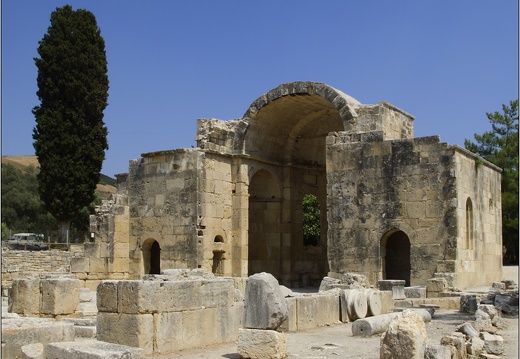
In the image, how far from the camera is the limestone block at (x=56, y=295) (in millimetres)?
12016

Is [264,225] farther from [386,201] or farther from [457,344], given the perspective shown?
[457,344]

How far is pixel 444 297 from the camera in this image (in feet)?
56.3

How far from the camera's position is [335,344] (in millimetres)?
10195

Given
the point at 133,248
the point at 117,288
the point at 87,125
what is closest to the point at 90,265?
the point at 133,248

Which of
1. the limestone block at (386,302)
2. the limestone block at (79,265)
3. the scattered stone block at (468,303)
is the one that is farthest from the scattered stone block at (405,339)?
the limestone block at (79,265)

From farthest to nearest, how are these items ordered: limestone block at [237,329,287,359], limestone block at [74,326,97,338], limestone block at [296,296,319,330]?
limestone block at [296,296,319,330]
limestone block at [74,326,97,338]
limestone block at [237,329,287,359]

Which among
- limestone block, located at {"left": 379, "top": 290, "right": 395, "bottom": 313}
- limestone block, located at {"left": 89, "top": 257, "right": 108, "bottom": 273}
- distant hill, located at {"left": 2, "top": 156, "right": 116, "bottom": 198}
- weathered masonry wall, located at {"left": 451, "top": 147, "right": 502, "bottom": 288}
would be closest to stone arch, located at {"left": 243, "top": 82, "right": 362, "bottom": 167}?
weathered masonry wall, located at {"left": 451, "top": 147, "right": 502, "bottom": 288}

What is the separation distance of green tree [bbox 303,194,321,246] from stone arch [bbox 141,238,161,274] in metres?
18.7

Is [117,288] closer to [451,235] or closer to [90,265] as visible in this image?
[451,235]

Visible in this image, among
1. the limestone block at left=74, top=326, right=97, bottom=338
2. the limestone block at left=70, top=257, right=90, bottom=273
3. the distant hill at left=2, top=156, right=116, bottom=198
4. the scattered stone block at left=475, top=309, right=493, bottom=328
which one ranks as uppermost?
the distant hill at left=2, top=156, right=116, bottom=198

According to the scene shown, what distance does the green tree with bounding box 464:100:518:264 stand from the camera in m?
33.9

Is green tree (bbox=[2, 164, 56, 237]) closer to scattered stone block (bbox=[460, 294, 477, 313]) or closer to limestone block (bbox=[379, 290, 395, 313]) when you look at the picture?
limestone block (bbox=[379, 290, 395, 313])

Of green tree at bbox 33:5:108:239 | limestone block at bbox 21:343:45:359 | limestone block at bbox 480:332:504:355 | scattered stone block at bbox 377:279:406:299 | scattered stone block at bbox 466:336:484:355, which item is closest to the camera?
limestone block at bbox 21:343:45:359

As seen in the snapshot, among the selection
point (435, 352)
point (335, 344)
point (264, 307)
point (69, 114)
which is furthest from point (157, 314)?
point (69, 114)
